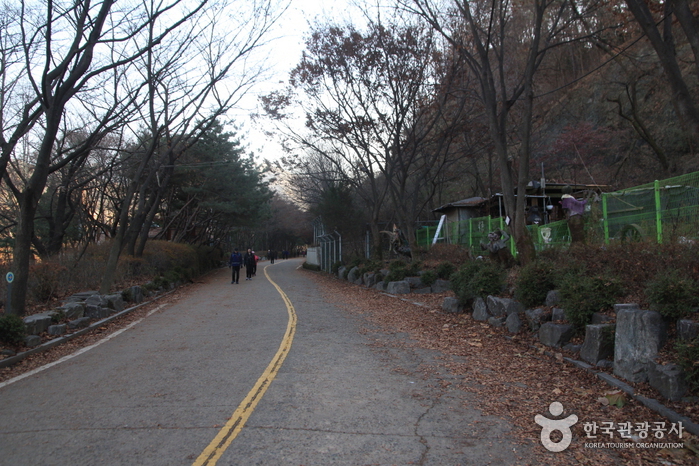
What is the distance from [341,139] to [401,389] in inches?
703

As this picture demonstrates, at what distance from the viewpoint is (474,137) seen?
72.7 feet

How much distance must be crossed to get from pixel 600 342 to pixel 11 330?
9544mm

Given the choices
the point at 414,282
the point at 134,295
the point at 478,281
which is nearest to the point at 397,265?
the point at 414,282

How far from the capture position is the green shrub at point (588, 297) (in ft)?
24.5

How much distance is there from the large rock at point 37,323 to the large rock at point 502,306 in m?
9.07

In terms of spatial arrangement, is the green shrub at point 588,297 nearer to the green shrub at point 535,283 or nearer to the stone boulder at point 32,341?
the green shrub at point 535,283

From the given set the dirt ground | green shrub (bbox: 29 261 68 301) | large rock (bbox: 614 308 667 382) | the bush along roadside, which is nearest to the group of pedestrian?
green shrub (bbox: 29 261 68 301)

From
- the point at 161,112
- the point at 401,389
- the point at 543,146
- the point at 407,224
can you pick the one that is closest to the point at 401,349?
the point at 401,389

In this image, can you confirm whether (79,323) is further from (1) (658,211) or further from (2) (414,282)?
(1) (658,211)

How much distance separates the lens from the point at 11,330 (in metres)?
9.15

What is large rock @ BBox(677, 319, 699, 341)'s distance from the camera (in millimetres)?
5586

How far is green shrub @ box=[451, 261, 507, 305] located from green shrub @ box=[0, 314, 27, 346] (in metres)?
8.92

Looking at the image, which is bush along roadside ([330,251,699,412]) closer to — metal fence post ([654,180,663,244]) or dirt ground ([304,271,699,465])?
dirt ground ([304,271,699,465])

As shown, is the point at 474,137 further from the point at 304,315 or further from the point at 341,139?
the point at 304,315
